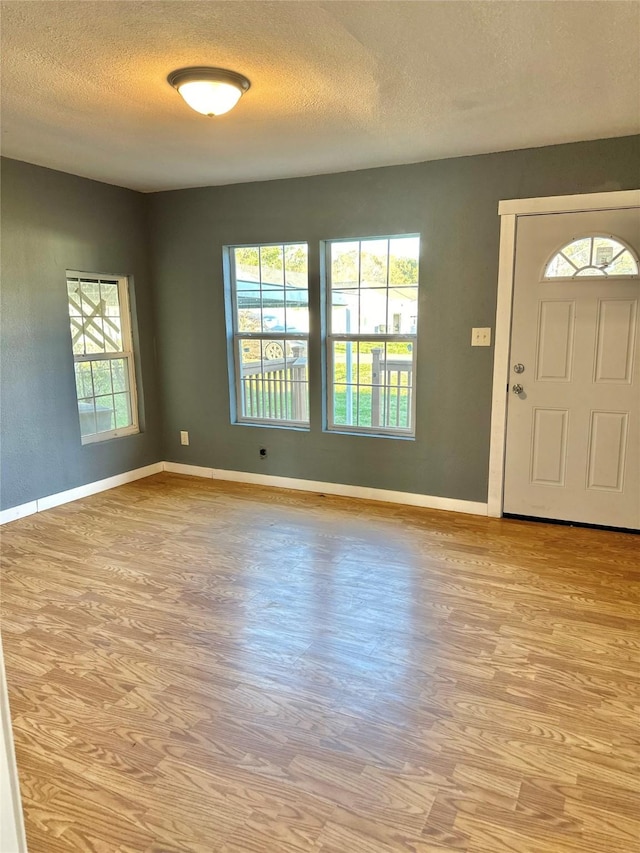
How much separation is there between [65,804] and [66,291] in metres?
3.47

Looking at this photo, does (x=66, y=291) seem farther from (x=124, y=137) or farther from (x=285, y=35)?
(x=285, y=35)

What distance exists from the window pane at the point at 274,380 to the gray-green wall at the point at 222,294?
0.16 m

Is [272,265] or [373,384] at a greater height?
[272,265]

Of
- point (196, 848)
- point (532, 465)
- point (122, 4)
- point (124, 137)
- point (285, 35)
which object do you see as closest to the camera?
point (196, 848)

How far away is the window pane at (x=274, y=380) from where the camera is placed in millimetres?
4480

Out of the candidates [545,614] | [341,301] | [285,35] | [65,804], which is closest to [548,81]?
[285,35]

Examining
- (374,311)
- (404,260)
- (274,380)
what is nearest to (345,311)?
(374,311)

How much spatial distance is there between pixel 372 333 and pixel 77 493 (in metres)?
2.59

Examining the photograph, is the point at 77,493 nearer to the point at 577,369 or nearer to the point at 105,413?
the point at 105,413

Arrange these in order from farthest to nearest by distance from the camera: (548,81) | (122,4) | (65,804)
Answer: (548,81)
(122,4)
(65,804)

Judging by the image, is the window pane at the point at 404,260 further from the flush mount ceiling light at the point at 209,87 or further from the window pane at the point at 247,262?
the flush mount ceiling light at the point at 209,87

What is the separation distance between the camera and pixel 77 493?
170 inches

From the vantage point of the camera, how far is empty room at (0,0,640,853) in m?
1.71

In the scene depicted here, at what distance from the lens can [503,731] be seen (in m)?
1.86
